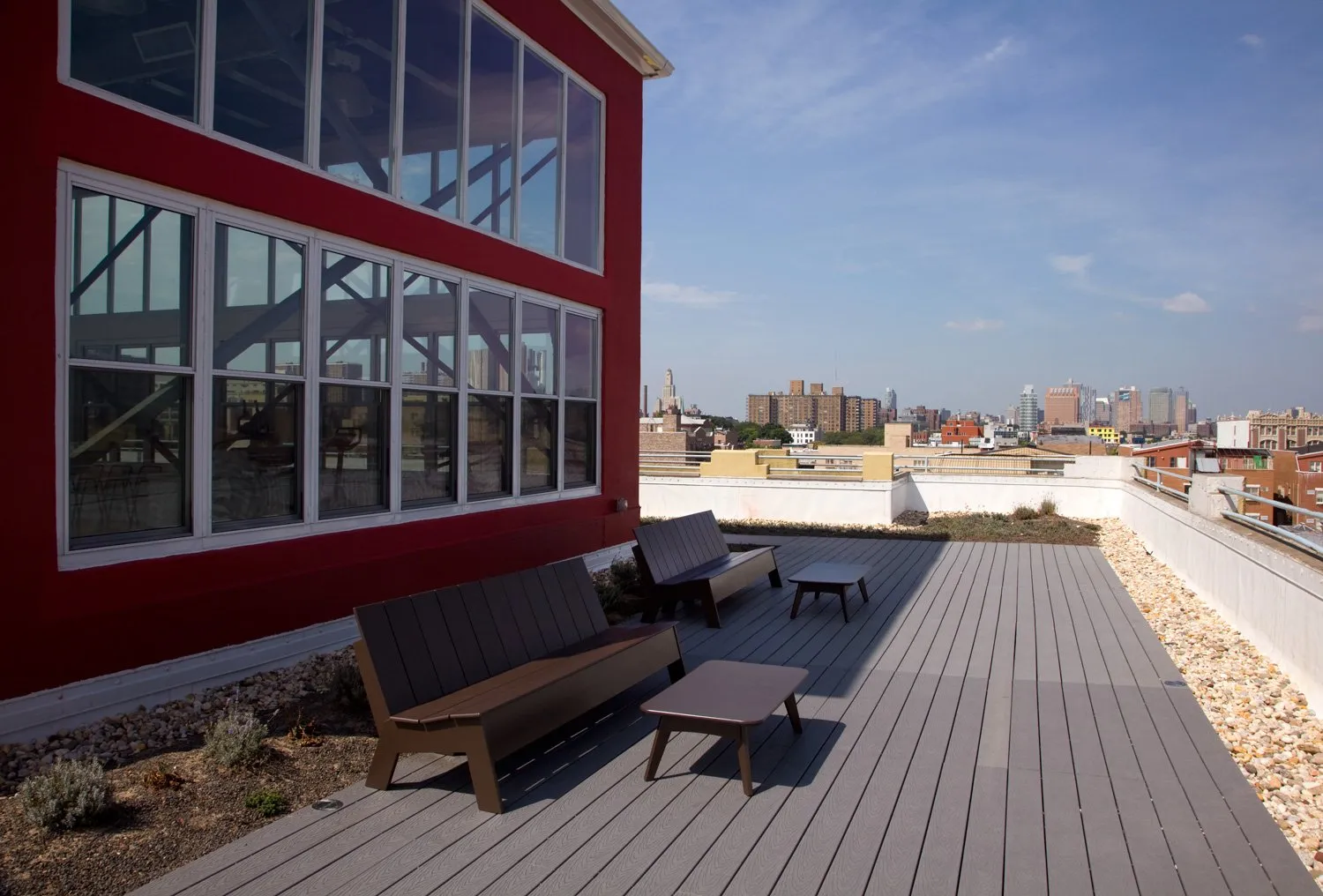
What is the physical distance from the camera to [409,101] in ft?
20.9

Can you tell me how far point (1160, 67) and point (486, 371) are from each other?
16107mm

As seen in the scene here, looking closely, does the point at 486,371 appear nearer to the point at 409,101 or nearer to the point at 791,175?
the point at 409,101

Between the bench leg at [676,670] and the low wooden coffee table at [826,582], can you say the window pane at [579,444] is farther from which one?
the bench leg at [676,670]

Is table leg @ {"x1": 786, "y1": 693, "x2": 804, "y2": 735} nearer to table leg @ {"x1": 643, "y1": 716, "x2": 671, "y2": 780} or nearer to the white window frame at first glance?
table leg @ {"x1": 643, "y1": 716, "x2": 671, "y2": 780}

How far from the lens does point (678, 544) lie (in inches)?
305

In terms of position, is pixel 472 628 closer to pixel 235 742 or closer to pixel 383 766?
pixel 383 766

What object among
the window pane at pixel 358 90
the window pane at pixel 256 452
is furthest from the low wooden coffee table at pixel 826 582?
→ the window pane at pixel 358 90

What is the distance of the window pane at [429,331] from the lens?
623cm

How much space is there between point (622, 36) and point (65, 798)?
27.5 feet

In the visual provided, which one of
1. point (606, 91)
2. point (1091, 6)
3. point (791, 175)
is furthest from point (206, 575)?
point (791, 175)

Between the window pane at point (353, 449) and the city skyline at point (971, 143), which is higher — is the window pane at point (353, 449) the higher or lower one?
the lower one

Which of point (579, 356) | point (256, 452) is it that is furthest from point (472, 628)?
point (579, 356)

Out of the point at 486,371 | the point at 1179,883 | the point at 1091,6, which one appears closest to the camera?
the point at 1179,883

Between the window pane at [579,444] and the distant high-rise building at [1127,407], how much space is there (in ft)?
602
